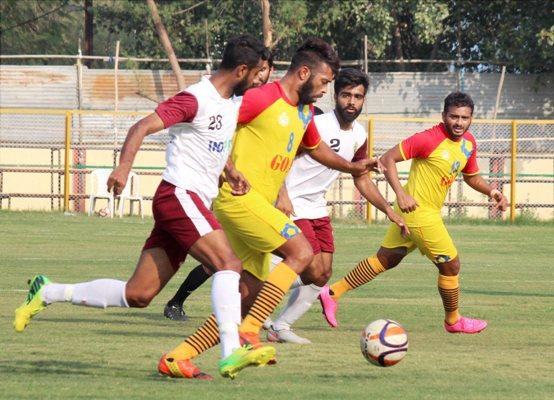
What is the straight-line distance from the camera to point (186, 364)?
7805mm

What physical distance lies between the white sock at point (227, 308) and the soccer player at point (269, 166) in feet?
2.63

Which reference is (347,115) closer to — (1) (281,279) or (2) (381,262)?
(2) (381,262)

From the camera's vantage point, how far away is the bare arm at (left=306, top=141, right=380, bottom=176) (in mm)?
9339

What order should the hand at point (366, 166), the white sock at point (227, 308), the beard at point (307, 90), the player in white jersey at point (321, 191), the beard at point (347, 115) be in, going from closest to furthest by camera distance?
the white sock at point (227, 308)
the beard at point (307, 90)
the hand at point (366, 166)
the player in white jersey at point (321, 191)
the beard at point (347, 115)

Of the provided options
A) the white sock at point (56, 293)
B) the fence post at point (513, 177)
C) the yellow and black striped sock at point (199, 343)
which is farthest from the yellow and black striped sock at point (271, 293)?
the fence post at point (513, 177)

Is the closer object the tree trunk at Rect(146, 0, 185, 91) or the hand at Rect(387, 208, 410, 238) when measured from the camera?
the hand at Rect(387, 208, 410, 238)

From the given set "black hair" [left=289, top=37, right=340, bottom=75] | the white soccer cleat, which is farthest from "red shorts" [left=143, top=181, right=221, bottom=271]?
the white soccer cleat

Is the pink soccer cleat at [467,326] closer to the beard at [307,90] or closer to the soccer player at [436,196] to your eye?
the soccer player at [436,196]

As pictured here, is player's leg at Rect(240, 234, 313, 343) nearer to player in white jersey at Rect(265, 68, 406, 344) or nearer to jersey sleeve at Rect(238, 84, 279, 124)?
jersey sleeve at Rect(238, 84, 279, 124)

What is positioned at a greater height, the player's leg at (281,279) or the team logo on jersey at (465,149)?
the team logo on jersey at (465,149)

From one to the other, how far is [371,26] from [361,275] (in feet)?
76.4

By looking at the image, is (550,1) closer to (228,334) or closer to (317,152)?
(317,152)

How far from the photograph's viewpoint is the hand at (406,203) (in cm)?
1078

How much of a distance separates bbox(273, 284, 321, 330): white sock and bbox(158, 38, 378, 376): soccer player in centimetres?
146
